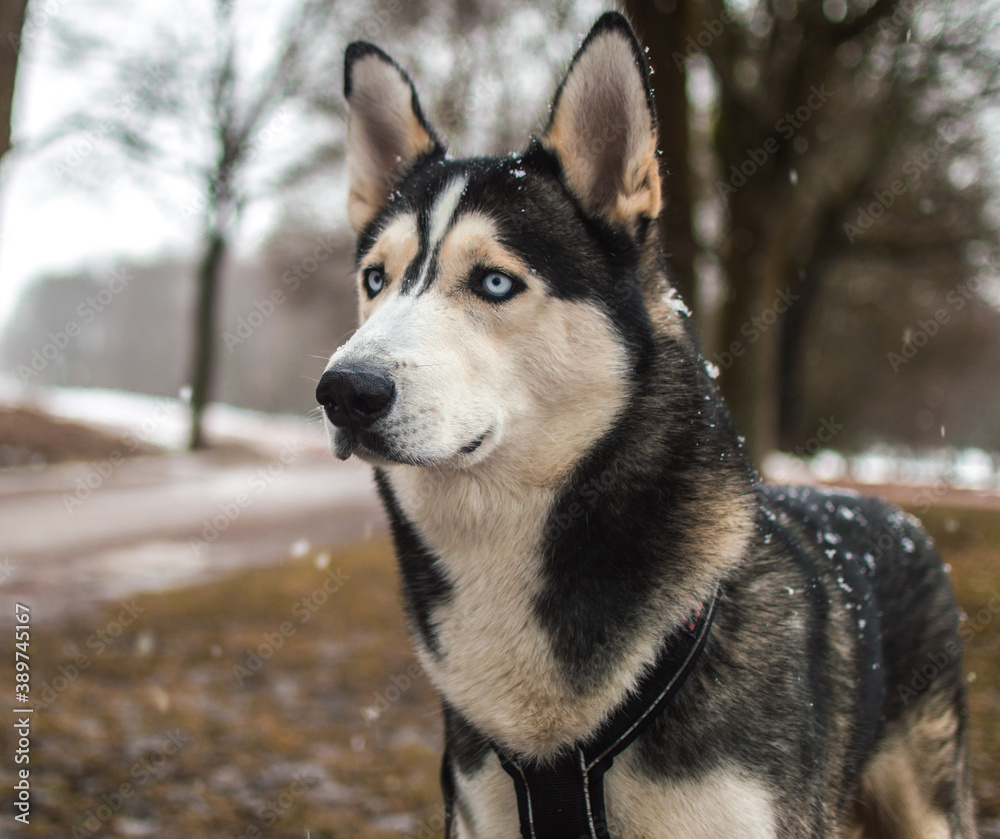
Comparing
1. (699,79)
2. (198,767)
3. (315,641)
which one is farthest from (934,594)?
(699,79)

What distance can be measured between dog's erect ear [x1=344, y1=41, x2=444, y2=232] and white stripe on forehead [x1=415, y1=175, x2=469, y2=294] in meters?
0.51

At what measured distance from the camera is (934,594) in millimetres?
2689

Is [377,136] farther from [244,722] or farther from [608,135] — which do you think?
[244,722]

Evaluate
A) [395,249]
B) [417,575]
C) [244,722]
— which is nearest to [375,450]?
[417,575]

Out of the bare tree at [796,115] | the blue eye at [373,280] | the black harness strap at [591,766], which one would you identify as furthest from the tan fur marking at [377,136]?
the bare tree at [796,115]

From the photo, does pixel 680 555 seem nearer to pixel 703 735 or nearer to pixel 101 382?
pixel 703 735

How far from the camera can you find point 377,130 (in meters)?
2.87

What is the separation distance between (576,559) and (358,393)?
73 cm

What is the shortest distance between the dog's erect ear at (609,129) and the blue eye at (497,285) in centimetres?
38

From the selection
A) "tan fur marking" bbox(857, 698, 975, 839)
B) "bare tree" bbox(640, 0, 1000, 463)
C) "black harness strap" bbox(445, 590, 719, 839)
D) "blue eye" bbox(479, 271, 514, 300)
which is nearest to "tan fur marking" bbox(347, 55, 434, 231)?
"blue eye" bbox(479, 271, 514, 300)

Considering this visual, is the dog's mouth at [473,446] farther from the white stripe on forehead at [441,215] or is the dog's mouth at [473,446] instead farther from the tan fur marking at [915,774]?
the tan fur marking at [915,774]

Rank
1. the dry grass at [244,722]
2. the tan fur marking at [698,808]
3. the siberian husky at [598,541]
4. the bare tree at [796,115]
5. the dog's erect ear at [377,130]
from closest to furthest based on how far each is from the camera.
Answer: the tan fur marking at [698,808]
the siberian husky at [598,541]
the dog's erect ear at [377,130]
the dry grass at [244,722]
the bare tree at [796,115]

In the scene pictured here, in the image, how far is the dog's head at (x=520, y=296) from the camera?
1.98 metres

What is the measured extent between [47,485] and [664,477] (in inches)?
562
